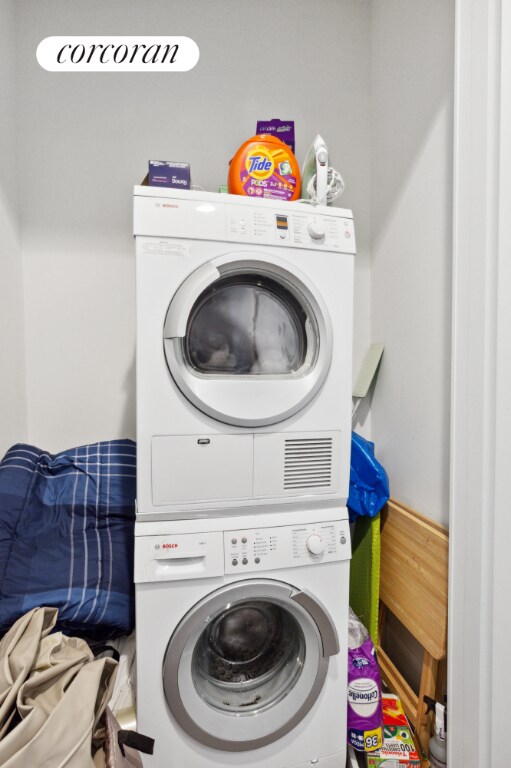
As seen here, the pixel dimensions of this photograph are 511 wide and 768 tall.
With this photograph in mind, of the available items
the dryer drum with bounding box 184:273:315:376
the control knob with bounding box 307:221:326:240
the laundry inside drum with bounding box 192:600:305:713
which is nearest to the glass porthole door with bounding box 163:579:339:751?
the laundry inside drum with bounding box 192:600:305:713

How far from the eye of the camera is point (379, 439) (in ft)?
5.48

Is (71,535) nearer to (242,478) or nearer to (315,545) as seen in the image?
(242,478)

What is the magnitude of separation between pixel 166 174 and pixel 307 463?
3.00 feet

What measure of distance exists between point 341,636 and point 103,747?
0.66m

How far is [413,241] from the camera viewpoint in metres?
1.41

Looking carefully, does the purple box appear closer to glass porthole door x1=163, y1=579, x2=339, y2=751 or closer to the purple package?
the purple package

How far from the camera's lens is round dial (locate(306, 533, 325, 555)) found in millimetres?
1107

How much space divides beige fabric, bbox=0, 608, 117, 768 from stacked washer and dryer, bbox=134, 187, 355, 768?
132mm

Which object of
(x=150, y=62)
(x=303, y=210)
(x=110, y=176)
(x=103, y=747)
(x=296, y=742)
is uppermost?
(x=150, y=62)

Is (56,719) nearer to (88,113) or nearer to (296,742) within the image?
(296,742)

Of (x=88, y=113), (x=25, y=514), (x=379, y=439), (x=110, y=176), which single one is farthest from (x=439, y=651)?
(x=88, y=113)

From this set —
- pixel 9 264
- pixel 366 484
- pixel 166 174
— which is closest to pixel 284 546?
pixel 366 484

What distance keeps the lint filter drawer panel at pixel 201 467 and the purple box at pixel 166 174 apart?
709mm

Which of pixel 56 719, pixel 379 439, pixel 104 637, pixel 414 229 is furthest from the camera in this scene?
pixel 379 439
